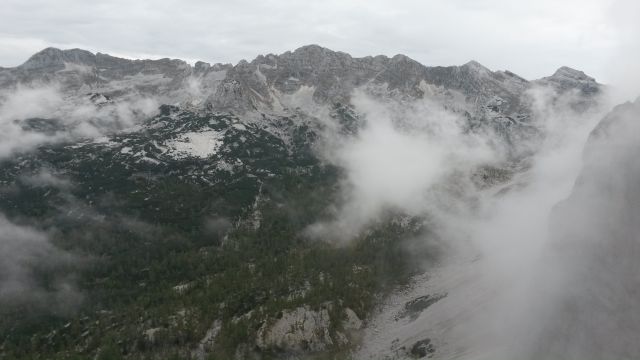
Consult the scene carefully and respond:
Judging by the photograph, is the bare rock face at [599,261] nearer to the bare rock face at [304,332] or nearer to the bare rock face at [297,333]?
the bare rock face at [304,332]

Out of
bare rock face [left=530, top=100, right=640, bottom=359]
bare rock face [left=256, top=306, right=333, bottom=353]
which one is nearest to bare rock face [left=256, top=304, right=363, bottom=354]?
bare rock face [left=256, top=306, right=333, bottom=353]

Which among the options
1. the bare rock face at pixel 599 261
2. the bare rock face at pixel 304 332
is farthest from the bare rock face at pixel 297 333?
the bare rock face at pixel 599 261

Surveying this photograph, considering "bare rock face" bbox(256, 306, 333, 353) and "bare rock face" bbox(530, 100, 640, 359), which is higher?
"bare rock face" bbox(530, 100, 640, 359)

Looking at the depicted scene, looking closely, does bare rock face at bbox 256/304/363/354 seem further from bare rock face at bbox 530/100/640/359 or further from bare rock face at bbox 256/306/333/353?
bare rock face at bbox 530/100/640/359

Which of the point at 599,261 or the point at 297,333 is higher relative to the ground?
the point at 599,261

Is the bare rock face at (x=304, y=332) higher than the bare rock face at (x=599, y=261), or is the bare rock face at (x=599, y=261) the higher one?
the bare rock face at (x=599, y=261)

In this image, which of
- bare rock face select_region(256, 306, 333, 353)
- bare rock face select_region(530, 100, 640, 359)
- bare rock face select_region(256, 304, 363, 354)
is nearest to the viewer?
bare rock face select_region(530, 100, 640, 359)

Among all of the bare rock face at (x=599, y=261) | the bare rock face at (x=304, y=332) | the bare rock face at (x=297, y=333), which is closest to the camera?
the bare rock face at (x=599, y=261)

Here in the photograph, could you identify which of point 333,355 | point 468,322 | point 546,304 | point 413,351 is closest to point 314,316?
point 333,355

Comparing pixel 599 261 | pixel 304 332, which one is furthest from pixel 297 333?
pixel 599 261

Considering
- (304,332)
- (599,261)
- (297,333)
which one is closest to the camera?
(599,261)

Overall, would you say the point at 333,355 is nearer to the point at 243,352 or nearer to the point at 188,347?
the point at 243,352

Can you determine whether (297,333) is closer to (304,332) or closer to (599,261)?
(304,332)
